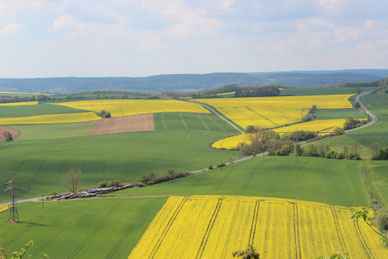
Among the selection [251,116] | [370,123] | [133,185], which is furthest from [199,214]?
[251,116]

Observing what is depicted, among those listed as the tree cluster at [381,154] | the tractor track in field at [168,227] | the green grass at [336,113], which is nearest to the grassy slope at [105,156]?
the tractor track in field at [168,227]

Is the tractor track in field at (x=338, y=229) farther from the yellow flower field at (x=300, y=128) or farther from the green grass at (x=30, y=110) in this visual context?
the green grass at (x=30, y=110)

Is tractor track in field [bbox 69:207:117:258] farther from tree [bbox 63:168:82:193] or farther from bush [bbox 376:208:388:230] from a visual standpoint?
bush [bbox 376:208:388:230]

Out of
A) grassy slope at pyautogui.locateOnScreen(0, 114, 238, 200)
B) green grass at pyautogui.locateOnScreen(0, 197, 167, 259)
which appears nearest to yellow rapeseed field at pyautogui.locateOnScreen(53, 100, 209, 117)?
grassy slope at pyautogui.locateOnScreen(0, 114, 238, 200)

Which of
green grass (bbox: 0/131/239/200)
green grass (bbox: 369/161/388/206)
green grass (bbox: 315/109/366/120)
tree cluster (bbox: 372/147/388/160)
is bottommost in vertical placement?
green grass (bbox: 0/131/239/200)

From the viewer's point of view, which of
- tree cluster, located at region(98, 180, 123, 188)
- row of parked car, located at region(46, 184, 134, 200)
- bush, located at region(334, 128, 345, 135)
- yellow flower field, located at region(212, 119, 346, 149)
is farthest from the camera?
bush, located at region(334, 128, 345, 135)
